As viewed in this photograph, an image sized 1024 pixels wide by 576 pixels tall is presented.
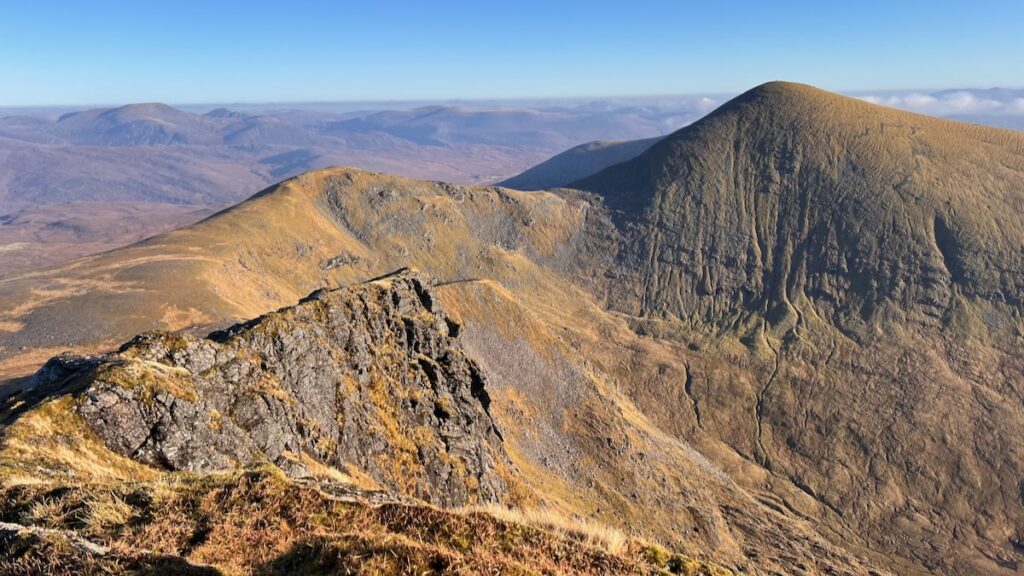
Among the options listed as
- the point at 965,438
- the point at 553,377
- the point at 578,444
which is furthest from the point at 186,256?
the point at 965,438

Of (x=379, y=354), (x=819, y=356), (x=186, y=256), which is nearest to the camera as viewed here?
(x=379, y=354)

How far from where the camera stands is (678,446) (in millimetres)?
119375

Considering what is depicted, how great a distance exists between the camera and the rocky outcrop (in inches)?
1139

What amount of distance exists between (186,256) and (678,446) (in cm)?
13522

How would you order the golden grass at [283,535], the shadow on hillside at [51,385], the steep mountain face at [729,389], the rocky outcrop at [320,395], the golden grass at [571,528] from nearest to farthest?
the golden grass at [283,535] → the golden grass at [571,528] → the shadow on hillside at [51,385] → the rocky outcrop at [320,395] → the steep mountain face at [729,389]

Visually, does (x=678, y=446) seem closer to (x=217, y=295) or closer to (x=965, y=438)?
(x=965, y=438)

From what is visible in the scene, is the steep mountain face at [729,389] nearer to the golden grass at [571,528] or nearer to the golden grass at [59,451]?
the golden grass at [59,451]

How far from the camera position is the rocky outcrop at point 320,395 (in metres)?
28.9

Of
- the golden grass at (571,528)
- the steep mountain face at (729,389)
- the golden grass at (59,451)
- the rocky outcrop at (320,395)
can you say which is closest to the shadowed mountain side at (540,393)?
the steep mountain face at (729,389)

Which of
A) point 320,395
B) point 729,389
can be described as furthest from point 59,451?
point 729,389

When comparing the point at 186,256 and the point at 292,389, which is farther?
the point at 186,256

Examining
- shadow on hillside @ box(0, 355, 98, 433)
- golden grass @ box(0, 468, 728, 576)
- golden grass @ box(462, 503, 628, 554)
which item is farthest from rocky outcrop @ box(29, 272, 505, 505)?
golden grass @ box(462, 503, 628, 554)

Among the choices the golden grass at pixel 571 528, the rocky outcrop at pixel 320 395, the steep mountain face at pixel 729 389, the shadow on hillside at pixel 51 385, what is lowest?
the steep mountain face at pixel 729 389

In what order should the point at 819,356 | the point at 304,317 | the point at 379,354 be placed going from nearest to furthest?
1. the point at 304,317
2. the point at 379,354
3. the point at 819,356
